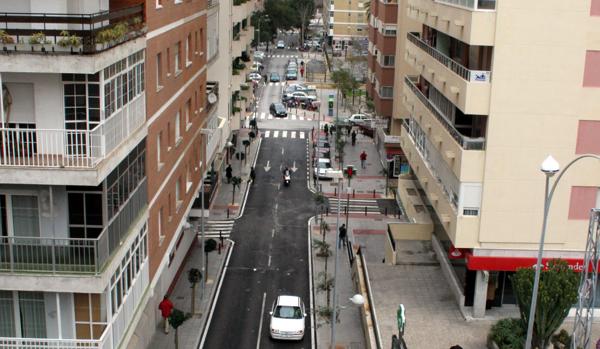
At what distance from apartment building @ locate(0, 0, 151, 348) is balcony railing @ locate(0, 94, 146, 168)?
30 millimetres

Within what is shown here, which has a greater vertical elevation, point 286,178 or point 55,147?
point 55,147

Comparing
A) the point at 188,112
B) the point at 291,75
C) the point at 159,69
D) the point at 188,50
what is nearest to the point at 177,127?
the point at 188,112

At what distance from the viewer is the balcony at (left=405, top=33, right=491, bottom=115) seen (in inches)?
1118

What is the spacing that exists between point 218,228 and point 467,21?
22.5m

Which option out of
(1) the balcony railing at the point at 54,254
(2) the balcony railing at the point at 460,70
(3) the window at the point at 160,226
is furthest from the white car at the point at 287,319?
(1) the balcony railing at the point at 54,254

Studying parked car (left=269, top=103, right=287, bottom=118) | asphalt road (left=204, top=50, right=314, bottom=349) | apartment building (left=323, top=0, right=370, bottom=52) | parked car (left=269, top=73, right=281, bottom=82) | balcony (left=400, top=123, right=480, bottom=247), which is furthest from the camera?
apartment building (left=323, top=0, right=370, bottom=52)

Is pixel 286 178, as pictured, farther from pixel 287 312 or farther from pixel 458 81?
pixel 458 81

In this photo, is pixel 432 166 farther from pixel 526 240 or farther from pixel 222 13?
pixel 222 13

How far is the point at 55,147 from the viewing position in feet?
62.5

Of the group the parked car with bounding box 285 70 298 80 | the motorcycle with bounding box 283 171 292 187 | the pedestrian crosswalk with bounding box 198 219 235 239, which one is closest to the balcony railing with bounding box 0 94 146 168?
the pedestrian crosswalk with bounding box 198 219 235 239

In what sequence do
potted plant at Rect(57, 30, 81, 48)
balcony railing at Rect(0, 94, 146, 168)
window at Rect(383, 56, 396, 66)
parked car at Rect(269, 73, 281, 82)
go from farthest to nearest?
parked car at Rect(269, 73, 281, 82) → window at Rect(383, 56, 396, 66) → balcony railing at Rect(0, 94, 146, 168) → potted plant at Rect(57, 30, 81, 48)

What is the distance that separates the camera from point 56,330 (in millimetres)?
20016

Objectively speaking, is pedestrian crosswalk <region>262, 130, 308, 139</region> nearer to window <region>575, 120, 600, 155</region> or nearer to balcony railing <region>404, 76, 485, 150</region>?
balcony railing <region>404, 76, 485, 150</region>

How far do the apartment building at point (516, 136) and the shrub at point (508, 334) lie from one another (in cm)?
252
